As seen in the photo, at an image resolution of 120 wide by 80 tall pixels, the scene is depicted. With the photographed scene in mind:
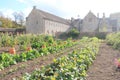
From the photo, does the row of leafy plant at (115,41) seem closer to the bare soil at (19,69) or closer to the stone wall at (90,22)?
the bare soil at (19,69)

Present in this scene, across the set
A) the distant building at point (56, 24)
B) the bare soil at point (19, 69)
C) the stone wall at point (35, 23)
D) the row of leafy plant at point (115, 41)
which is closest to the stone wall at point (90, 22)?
the distant building at point (56, 24)

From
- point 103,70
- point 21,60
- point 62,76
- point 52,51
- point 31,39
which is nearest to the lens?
point 62,76

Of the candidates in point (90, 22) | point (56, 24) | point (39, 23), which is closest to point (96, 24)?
point (90, 22)

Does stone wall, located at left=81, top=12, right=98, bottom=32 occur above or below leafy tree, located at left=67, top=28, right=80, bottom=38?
above

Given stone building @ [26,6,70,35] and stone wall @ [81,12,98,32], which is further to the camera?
stone wall @ [81,12,98,32]

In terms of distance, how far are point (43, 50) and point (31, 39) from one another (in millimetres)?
8688

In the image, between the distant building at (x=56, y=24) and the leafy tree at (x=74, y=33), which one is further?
the distant building at (x=56, y=24)

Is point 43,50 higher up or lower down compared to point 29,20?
lower down

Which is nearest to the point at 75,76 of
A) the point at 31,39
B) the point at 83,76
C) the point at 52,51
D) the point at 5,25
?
the point at 83,76

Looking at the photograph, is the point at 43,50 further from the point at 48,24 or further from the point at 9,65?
the point at 48,24

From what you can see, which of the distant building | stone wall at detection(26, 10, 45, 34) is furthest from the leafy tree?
stone wall at detection(26, 10, 45, 34)

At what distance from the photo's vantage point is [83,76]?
22.4 feet

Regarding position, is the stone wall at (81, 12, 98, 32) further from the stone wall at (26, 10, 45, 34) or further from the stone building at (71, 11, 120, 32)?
the stone wall at (26, 10, 45, 34)

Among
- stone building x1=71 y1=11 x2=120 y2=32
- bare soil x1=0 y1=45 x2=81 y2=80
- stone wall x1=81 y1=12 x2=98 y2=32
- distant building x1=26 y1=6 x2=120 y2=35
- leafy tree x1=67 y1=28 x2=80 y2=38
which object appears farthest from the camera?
stone wall x1=81 y1=12 x2=98 y2=32
